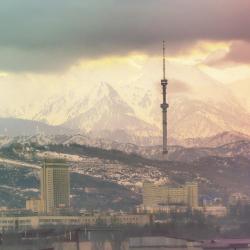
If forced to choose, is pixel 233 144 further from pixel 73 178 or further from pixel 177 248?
pixel 177 248

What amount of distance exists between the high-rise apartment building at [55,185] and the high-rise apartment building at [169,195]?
22.4ft

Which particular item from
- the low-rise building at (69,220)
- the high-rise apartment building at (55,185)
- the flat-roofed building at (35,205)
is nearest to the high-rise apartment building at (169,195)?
the high-rise apartment building at (55,185)

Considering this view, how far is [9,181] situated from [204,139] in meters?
58.2

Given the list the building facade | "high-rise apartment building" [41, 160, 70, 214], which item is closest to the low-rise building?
the building facade

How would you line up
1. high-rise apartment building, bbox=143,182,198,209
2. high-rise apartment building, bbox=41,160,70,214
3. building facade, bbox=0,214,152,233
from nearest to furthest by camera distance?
building facade, bbox=0,214,152,233, high-rise apartment building, bbox=41,160,70,214, high-rise apartment building, bbox=143,182,198,209

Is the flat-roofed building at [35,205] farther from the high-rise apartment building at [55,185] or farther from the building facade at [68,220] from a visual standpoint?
the building facade at [68,220]

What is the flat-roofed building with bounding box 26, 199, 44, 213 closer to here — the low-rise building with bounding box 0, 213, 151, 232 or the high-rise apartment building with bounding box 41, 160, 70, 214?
the high-rise apartment building with bounding box 41, 160, 70, 214

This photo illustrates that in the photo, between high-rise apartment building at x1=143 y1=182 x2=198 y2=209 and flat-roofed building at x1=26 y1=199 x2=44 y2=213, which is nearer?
flat-roofed building at x1=26 y1=199 x2=44 y2=213

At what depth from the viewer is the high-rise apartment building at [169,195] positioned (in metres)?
124

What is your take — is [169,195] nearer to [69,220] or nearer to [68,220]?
[68,220]

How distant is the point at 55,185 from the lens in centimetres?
13088

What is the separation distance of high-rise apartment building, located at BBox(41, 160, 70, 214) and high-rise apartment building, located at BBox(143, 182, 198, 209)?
684cm

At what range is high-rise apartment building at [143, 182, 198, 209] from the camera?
12362 cm

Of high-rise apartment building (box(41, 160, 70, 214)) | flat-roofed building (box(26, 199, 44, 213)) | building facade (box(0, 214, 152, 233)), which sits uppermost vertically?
high-rise apartment building (box(41, 160, 70, 214))
